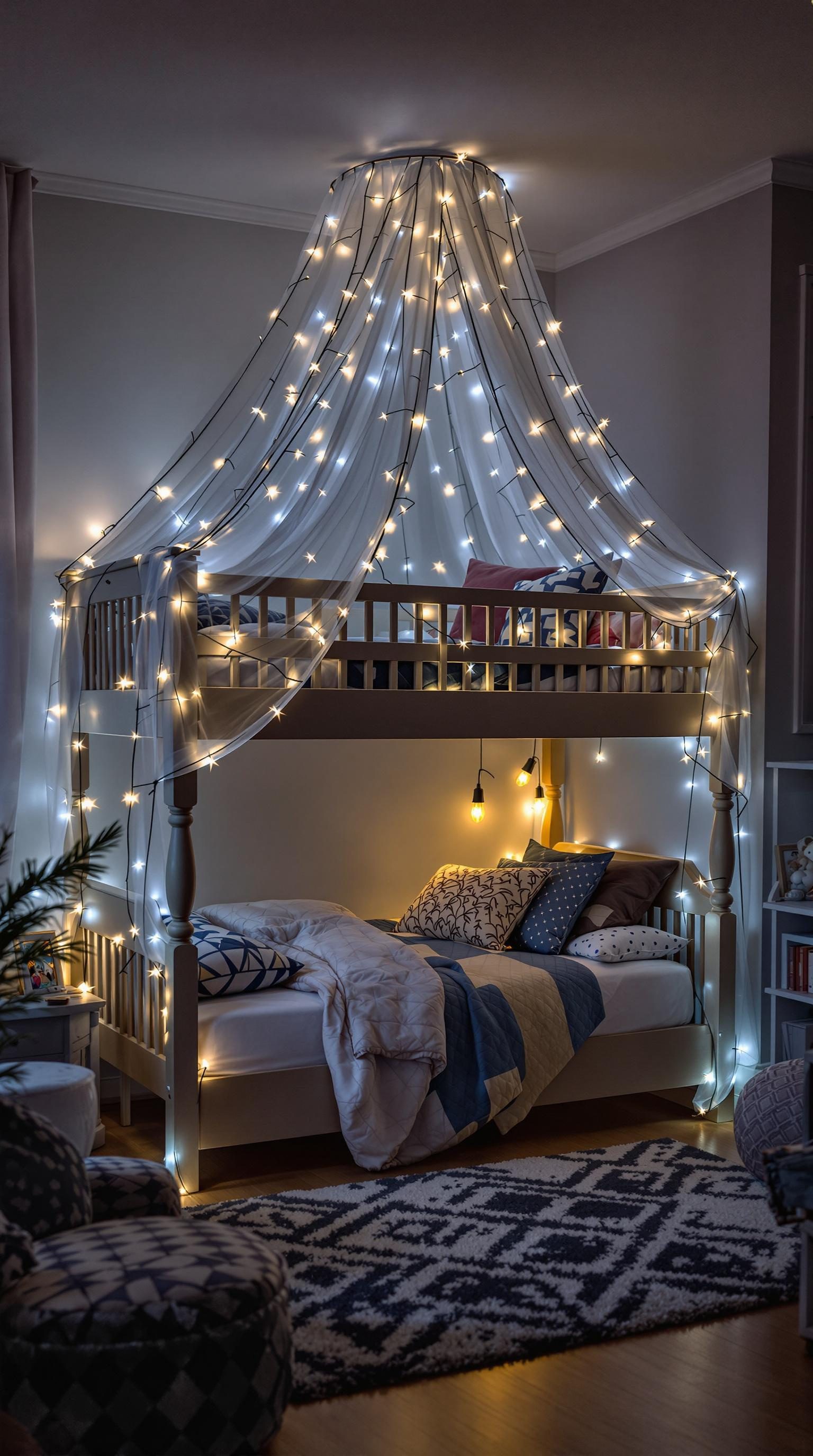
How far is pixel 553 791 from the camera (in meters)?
5.20

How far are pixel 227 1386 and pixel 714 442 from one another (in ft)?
11.4

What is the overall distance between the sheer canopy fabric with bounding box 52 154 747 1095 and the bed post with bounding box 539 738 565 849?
→ 106cm

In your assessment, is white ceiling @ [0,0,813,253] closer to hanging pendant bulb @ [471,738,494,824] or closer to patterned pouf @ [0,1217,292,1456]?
hanging pendant bulb @ [471,738,494,824]

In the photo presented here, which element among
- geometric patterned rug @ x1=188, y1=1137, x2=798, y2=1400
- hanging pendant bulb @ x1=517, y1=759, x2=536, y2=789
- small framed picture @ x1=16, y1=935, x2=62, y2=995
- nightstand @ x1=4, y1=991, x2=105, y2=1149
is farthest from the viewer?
hanging pendant bulb @ x1=517, y1=759, x2=536, y2=789

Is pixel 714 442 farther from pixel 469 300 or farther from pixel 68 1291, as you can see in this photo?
pixel 68 1291

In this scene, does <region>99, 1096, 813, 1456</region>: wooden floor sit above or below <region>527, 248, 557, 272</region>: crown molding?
below

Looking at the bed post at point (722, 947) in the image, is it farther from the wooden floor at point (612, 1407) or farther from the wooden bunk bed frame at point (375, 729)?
the wooden floor at point (612, 1407)

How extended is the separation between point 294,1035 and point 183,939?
42cm

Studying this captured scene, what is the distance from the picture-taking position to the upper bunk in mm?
3461

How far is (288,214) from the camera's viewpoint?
15.3ft

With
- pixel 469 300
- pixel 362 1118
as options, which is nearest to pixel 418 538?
pixel 469 300

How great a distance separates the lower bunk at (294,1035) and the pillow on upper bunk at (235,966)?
4cm

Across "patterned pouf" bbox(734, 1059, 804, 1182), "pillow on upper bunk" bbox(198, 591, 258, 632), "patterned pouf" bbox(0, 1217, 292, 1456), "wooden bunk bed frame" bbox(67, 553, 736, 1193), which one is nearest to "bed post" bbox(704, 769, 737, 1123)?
"wooden bunk bed frame" bbox(67, 553, 736, 1193)

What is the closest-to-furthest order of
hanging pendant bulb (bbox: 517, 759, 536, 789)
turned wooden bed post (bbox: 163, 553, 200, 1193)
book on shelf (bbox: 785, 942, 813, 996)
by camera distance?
turned wooden bed post (bbox: 163, 553, 200, 1193) < book on shelf (bbox: 785, 942, 813, 996) < hanging pendant bulb (bbox: 517, 759, 536, 789)
